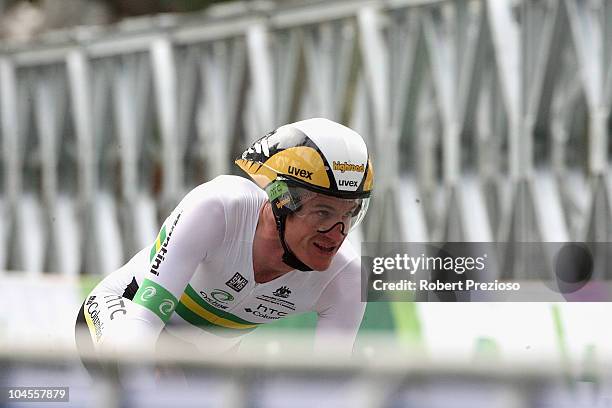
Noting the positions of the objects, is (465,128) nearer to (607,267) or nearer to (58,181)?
(607,267)

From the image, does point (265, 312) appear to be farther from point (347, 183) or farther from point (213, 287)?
point (347, 183)

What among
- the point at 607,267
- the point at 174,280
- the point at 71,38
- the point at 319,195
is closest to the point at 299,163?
the point at 319,195

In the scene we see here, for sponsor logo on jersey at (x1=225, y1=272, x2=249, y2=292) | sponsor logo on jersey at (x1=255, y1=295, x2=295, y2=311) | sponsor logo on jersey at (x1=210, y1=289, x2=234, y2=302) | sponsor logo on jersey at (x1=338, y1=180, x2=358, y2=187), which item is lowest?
sponsor logo on jersey at (x1=255, y1=295, x2=295, y2=311)

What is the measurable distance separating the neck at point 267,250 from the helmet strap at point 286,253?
0.09 m

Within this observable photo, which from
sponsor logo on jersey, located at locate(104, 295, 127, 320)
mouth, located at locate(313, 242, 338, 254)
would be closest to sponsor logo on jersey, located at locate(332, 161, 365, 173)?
mouth, located at locate(313, 242, 338, 254)

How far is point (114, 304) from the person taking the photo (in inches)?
177

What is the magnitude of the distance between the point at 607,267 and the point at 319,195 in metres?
4.33

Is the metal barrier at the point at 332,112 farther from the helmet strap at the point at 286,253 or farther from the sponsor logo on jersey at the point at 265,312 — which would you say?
the helmet strap at the point at 286,253

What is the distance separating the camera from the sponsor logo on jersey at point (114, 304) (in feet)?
14.4

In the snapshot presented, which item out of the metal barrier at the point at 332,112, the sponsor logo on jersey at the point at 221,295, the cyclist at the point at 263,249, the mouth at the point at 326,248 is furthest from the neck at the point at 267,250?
the metal barrier at the point at 332,112

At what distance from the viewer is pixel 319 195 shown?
4055 millimetres

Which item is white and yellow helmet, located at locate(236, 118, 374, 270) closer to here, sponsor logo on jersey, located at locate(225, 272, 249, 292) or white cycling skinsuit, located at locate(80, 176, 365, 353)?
white cycling skinsuit, located at locate(80, 176, 365, 353)

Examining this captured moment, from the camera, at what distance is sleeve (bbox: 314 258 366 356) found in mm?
4461

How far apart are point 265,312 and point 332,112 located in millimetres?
8465
